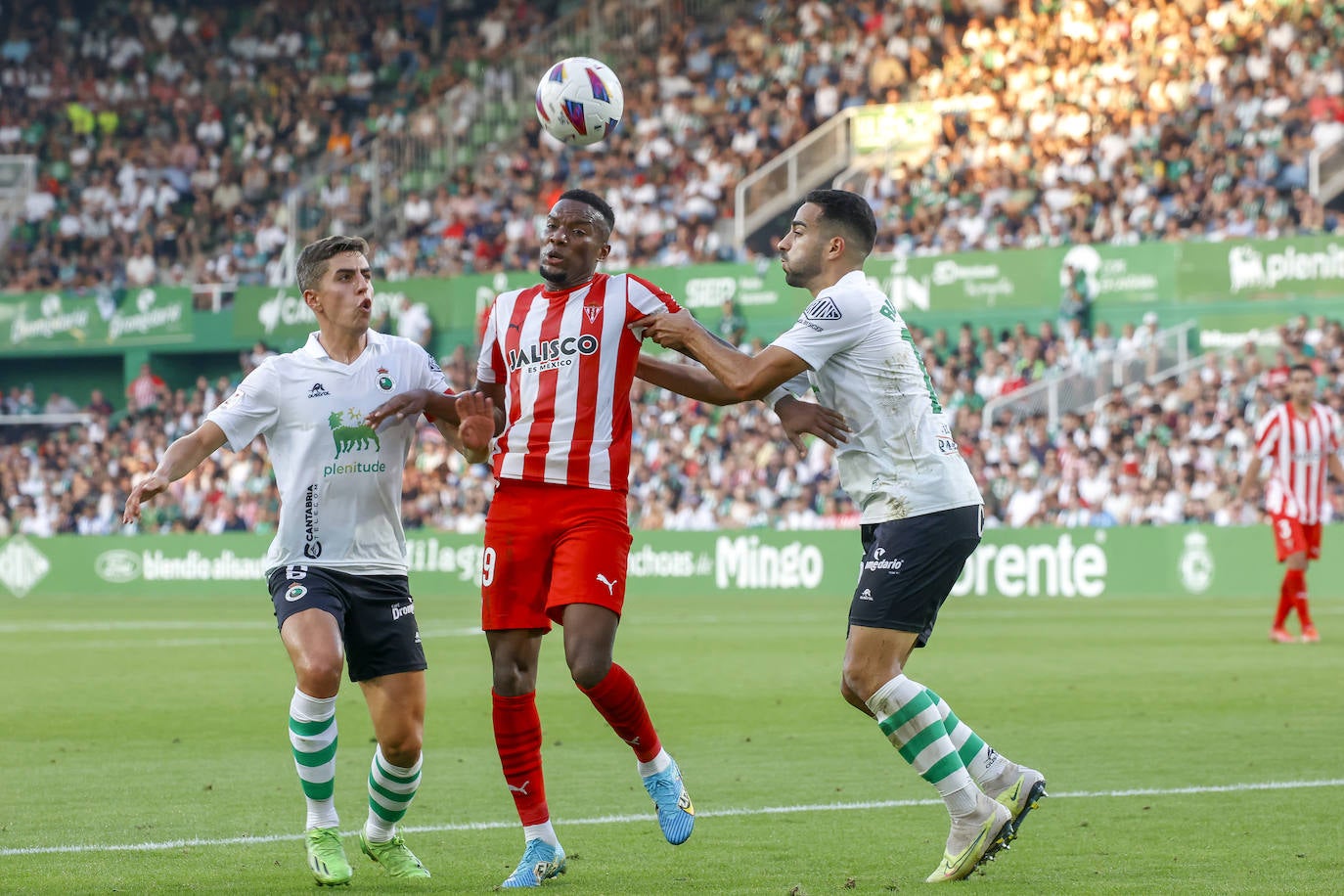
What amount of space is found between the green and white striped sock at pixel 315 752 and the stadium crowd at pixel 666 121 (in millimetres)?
24159

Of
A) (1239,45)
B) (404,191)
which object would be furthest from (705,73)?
(1239,45)

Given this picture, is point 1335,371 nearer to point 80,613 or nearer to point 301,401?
point 80,613

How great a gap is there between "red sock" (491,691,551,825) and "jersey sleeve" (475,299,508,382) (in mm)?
1219

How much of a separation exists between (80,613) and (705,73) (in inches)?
677

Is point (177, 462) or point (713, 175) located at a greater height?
point (713, 175)

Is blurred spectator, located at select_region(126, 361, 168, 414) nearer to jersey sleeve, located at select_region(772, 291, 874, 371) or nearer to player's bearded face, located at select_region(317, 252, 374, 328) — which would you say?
player's bearded face, located at select_region(317, 252, 374, 328)

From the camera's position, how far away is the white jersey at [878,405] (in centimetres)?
662

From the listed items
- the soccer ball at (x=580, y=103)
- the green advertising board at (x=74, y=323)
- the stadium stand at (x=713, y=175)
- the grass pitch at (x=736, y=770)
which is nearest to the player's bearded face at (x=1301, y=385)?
the grass pitch at (x=736, y=770)

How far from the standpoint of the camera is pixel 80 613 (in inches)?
1000

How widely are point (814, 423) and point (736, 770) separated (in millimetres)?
3446

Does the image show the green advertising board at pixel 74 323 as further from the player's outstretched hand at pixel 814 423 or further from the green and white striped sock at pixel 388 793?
the player's outstretched hand at pixel 814 423

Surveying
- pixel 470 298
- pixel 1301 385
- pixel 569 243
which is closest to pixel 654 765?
pixel 569 243

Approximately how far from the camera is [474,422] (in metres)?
6.69

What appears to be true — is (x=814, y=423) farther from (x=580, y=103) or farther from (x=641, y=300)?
(x=580, y=103)
